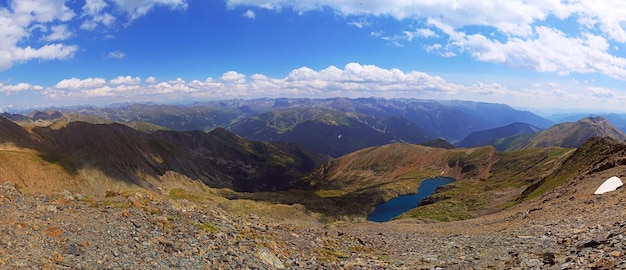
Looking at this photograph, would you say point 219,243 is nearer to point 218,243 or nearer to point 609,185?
point 218,243

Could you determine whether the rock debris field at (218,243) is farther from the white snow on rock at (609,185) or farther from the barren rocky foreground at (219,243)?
the white snow on rock at (609,185)

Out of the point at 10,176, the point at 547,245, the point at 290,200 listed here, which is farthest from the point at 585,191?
the point at 10,176

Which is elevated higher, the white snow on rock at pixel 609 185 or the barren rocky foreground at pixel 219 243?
the barren rocky foreground at pixel 219 243

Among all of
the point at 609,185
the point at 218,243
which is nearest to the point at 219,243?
the point at 218,243

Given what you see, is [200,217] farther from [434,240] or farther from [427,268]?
[434,240]

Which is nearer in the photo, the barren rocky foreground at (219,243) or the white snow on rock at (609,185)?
the barren rocky foreground at (219,243)

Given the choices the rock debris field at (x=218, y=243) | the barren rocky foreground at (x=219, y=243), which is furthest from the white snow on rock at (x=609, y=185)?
the barren rocky foreground at (x=219, y=243)
